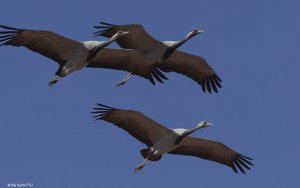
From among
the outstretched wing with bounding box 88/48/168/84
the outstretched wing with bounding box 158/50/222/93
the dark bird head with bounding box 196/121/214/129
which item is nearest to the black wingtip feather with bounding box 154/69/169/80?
the outstretched wing with bounding box 88/48/168/84

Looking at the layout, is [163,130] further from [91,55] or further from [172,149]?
[91,55]

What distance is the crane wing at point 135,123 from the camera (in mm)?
40562

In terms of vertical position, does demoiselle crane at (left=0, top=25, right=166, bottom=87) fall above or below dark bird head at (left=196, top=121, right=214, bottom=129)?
Result: above

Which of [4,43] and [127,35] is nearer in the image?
[4,43]

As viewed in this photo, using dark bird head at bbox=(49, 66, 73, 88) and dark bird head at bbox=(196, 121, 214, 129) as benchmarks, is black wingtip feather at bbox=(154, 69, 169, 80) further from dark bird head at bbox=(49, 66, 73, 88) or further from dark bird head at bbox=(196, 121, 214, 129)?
dark bird head at bbox=(49, 66, 73, 88)

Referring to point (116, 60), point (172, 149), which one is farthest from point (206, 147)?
point (116, 60)

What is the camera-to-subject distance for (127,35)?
43.0 meters

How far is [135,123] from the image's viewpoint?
136 ft

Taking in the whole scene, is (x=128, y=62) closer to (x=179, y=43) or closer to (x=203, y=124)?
(x=179, y=43)

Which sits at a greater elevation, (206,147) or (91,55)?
(91,55)

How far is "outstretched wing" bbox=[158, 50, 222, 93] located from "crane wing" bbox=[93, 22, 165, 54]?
5.59 feet

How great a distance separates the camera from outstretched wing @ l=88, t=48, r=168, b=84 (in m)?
42.8

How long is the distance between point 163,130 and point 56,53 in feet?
14.5

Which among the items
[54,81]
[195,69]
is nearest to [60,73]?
[54,81]
